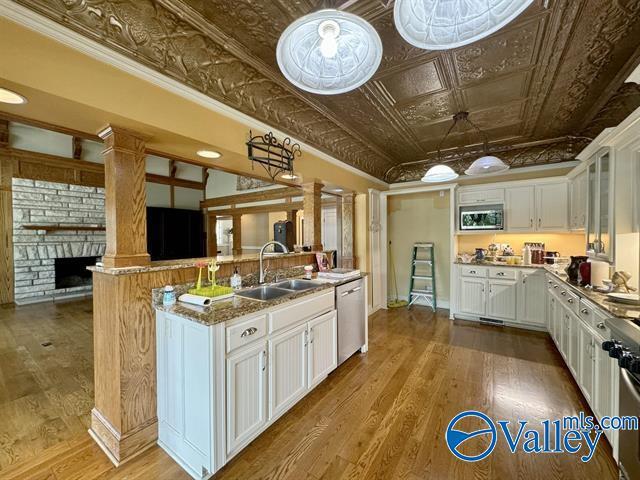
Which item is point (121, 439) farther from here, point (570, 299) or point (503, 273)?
point (503, 273)

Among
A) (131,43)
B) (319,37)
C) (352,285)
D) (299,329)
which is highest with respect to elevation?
(131,43)

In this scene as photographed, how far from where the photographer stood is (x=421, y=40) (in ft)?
3.28

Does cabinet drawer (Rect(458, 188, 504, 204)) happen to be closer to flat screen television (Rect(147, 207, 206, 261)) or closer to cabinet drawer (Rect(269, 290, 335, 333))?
cabinet drawer (Rect(269, 290, 335, 333))

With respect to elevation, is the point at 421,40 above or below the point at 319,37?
below

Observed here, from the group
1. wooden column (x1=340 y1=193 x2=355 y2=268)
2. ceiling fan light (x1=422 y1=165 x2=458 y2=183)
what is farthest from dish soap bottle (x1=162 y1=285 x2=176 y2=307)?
wooden column (x1=340 y1=193 x2=355 y2=268)

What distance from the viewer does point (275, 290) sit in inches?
97.8

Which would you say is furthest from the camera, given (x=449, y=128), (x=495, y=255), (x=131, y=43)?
(x=495, y=255)

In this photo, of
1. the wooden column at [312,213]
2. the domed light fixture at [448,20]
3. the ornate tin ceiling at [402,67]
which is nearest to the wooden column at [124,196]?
the ornate tin ceiling at [402,67]

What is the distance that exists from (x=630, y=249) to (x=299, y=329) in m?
2.75

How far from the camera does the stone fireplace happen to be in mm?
4895

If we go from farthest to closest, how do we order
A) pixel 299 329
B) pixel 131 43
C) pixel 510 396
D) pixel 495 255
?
pixel 495 255
pixel 510 396
pixel 299 329
pixel 131 43

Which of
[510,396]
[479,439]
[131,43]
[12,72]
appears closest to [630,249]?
[510,396]

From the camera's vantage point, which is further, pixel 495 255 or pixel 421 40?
pixel 495 255

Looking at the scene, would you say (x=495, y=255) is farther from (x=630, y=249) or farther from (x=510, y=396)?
(x=510, y=396)
